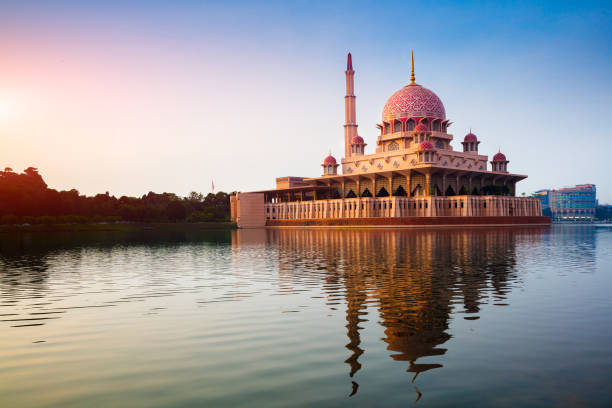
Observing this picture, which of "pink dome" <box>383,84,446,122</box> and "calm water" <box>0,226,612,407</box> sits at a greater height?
"pink dome" <box>383,84,446,122</box>

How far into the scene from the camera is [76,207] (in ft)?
368

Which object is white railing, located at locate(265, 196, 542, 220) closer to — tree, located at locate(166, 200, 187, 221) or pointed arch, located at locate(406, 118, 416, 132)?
pointed arch, located at locate(406, 118, 416, 132)

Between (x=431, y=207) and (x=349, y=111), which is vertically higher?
(x=349, y=111)

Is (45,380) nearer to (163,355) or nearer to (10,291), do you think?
(163,355)

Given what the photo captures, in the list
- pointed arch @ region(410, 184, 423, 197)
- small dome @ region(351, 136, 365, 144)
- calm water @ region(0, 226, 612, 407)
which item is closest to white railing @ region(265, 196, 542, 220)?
pointed arch @ region(410, 184, 423, 197)

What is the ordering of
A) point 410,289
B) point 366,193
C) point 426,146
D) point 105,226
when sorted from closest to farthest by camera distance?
point 410,289
point 426,146
point 105,226
point 366,193

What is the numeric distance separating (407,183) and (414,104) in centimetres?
1826

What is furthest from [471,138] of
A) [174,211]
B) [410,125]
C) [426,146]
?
[174,211]

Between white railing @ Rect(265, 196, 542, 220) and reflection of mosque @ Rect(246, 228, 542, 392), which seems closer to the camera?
reflection of mosque @ Rect(246, 228, 542, 392)

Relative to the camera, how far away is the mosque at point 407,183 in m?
88.2

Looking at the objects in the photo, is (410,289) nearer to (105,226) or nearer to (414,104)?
(414,104)

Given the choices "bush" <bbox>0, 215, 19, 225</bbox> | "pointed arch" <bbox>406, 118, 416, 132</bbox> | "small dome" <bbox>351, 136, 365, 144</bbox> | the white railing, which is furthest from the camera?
"small dome" <bbox>351, 136, 365, 144</bbox>

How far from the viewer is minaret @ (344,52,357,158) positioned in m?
113

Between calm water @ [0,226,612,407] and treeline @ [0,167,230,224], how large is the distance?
87439 millimetres
